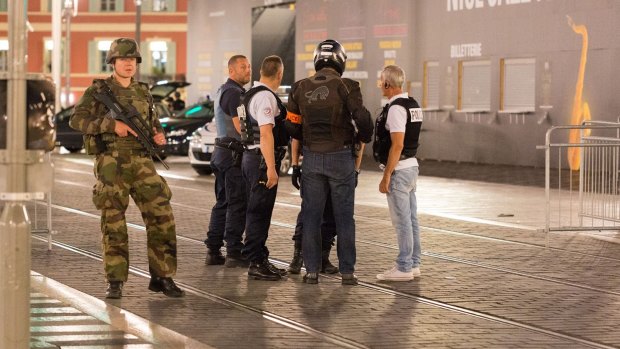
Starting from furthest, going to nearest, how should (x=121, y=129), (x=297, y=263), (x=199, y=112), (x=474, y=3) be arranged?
(x=199, y=112), (x=474, y=3), (x=297, y=263), (x=121, y=129)

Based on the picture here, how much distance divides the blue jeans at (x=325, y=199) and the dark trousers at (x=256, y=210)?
0.43 m

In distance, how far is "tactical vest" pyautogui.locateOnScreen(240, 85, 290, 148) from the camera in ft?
41.2

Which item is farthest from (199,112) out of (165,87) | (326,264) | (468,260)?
(326,264)

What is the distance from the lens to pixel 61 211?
1973 centimetres

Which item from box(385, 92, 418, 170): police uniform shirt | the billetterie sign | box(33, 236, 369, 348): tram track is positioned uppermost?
the billetterie sign

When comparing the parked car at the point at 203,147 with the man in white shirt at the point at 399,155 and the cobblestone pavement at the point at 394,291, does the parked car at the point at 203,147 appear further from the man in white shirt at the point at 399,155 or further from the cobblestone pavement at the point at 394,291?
the man in white shirt at the point at 399,155

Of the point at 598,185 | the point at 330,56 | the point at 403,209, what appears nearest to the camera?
the point at 330,56

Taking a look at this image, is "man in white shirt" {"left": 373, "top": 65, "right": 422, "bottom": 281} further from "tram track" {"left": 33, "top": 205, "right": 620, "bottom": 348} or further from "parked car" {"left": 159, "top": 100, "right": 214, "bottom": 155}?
"parked car" {"left": 159, "top": 100, "right": 214, "bottom": 155}

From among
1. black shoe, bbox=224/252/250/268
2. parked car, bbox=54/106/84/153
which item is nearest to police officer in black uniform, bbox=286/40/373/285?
black shoe, bbox=224/252/250/268

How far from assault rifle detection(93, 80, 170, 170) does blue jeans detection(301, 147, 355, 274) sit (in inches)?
59.2

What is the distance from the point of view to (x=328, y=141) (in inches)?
477

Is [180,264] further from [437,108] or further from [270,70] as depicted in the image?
[437,108]

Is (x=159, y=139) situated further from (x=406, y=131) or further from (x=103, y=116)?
(x=406, y=131)

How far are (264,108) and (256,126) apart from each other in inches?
19.5
